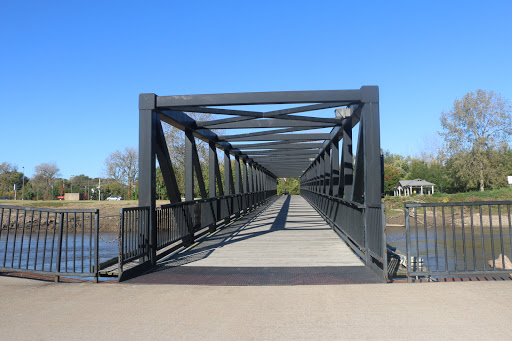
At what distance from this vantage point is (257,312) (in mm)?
3828

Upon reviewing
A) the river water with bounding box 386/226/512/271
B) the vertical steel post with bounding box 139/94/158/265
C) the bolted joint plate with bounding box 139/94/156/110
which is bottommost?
the river water with bounding box 386/226/512/271

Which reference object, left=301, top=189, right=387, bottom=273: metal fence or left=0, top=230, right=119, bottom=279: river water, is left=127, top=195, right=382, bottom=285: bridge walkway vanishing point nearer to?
left=301, top=189, right=387, bottom=273: metal fence

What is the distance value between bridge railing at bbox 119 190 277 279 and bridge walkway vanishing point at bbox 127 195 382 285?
281 millimetres

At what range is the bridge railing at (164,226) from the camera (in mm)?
5578

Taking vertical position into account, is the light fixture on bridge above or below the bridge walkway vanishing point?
above

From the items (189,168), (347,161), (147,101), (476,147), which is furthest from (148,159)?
(476,147)

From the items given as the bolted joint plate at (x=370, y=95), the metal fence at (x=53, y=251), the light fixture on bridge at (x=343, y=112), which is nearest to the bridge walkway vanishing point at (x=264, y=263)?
the metal fence at (x=53, y=251)

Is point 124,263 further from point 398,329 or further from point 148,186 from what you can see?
point 398,329

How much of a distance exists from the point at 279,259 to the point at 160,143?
2.91 metres

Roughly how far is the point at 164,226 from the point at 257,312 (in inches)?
142

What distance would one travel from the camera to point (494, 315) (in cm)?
358

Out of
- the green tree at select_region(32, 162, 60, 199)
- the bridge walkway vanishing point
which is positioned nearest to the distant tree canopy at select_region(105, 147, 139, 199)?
the green tree at select_region(32, 162, 60, 199)

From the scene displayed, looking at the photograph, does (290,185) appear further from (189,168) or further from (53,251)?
(53,251)

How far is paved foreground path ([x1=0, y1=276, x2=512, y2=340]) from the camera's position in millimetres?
3256
